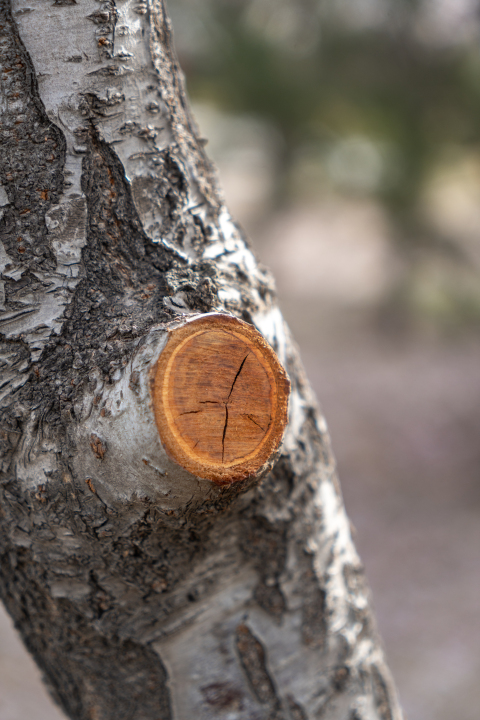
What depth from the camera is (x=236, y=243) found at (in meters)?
0.87

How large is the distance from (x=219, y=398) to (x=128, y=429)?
114 mm

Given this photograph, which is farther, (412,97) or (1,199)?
(412,97)

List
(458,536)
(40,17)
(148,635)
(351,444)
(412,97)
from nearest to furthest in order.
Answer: (40,17), (148,635), (458,536), (351,444), (412,97)

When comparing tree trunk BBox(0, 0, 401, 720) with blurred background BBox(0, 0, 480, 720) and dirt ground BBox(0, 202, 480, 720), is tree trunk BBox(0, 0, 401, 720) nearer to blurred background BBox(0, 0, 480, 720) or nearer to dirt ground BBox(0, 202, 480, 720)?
dirt ground BBox(0, 202, 480, 720)

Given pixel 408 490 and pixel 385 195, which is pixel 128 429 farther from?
pixel 385 195

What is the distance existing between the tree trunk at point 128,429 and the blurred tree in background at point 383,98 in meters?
5.99

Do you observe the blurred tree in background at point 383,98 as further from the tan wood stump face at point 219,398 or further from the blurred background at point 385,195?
the tan wood stump face at point 219,398

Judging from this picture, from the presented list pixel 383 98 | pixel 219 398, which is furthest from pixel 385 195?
pixel 219 398

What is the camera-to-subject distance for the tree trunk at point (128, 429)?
71 centimetres

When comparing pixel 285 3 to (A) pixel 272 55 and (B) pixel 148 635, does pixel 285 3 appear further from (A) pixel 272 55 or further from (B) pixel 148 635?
(B) pixel 148 635

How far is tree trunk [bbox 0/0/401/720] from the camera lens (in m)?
0.71

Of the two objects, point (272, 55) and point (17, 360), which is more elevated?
point (272, 55)

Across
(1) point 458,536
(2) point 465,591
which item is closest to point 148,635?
(2) point 465,591

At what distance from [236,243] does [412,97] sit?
6.18 metres
